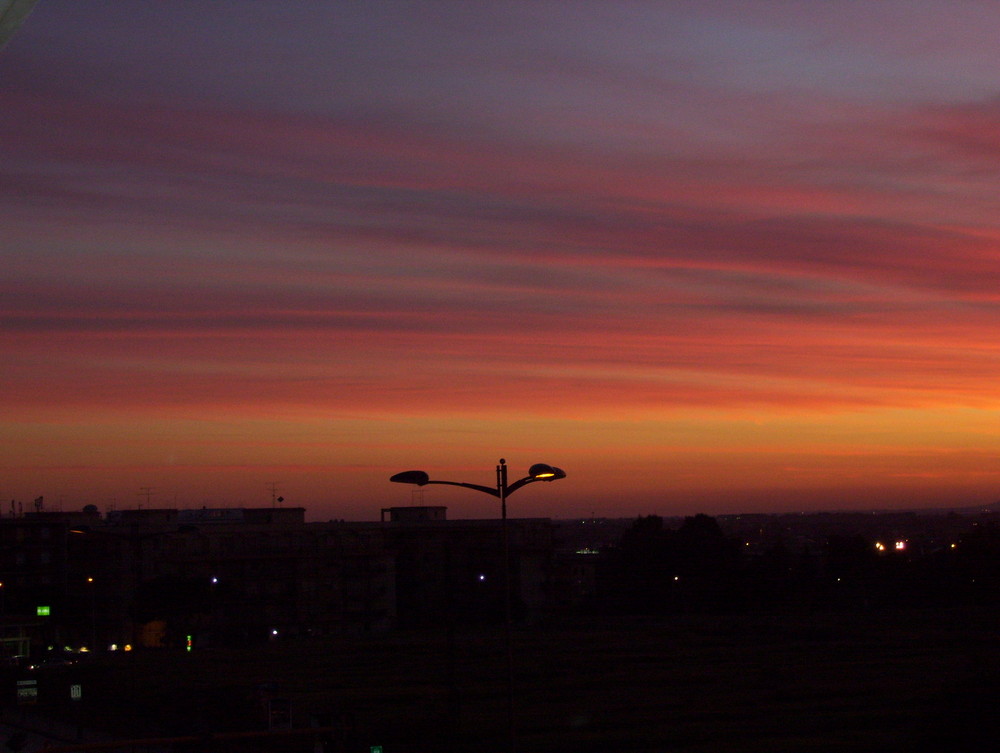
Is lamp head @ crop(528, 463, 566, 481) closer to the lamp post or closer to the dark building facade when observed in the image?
the lamp post

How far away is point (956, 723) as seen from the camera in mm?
17438

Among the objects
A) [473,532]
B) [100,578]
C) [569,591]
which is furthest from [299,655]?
[569,591]

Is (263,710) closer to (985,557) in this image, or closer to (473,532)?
(985,557)

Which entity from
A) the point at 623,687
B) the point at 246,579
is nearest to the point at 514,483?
the point at 623,687

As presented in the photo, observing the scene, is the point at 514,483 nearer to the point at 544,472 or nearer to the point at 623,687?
the point at 544,472

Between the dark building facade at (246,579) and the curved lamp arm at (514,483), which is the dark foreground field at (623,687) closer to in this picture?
the curved lamp arm at (514,483)

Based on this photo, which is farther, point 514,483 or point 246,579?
point 246,579

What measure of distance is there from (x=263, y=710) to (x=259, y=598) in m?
61.7

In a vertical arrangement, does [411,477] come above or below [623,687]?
above

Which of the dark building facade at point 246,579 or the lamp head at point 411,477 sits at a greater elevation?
the lamp head at point 411,477

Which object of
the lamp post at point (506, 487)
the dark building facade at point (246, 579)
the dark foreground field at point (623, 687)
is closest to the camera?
the lamp post at point (506, 487)

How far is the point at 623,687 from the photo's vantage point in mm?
40312

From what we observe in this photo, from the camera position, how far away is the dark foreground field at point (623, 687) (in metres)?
27.9

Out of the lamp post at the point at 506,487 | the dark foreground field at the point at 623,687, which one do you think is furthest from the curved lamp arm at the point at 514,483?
the dark foreground field at the point at 623,687
